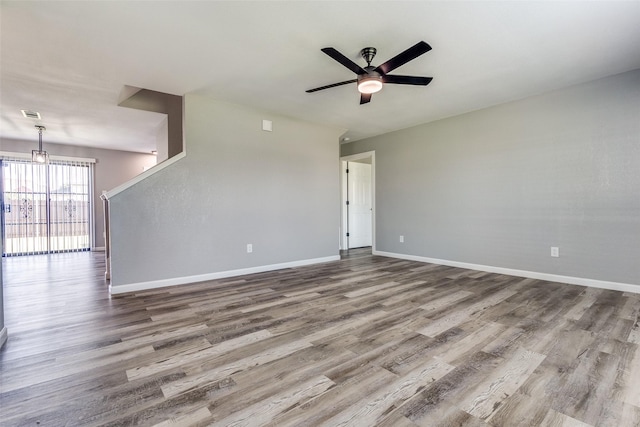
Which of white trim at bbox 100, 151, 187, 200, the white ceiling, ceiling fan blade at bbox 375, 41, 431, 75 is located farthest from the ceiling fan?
white trim at bbox 100, 151, 187, 200

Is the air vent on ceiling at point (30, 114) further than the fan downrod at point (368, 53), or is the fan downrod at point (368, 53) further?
the air vent on ceiling at point (30, 114)

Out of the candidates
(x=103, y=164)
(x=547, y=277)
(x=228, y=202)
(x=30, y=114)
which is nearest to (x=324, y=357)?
(x=228, y=202)

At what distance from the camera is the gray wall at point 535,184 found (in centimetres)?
320

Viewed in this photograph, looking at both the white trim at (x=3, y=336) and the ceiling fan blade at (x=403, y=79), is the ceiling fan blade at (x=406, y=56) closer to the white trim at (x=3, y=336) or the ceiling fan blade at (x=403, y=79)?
the ceiling fan blade at (x=403, y=79)

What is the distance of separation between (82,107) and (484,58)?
17.3ft

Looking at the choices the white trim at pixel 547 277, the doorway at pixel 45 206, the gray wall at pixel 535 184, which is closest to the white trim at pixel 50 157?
the doorway at pixel 45 206

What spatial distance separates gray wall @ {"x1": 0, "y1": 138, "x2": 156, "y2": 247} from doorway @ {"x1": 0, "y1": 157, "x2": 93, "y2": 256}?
161mm

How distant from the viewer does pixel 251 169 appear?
423 centimetres

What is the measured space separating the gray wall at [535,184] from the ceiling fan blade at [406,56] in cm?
252

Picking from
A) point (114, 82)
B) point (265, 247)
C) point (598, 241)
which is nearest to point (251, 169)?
point (265, 247)

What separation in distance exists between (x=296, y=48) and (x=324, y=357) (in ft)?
8.46

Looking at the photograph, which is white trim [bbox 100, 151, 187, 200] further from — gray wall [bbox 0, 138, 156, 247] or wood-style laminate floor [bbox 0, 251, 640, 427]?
gray wall [bbox 0, 138, 156, 247]

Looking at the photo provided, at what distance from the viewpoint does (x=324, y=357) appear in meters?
1.84

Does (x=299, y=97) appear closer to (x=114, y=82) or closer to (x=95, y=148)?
(x=114, y=82)
